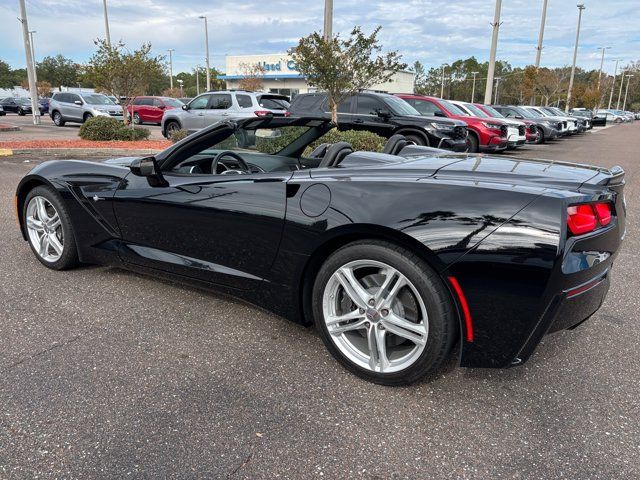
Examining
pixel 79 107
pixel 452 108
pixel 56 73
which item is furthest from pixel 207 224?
pixel 56 73

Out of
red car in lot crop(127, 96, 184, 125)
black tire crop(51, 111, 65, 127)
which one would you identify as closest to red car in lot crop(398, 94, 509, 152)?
red car in lot crop(127, 96, 184, 125)

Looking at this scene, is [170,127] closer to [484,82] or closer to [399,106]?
[399,106]

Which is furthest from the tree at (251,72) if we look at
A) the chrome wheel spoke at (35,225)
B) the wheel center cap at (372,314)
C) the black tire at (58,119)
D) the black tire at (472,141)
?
the wheel center cap at (372,314)

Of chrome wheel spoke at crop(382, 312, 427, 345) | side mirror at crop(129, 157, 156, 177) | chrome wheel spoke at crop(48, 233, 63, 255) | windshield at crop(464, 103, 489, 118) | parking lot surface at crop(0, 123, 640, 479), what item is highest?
windshield at crop(464, 103, 489, 118)

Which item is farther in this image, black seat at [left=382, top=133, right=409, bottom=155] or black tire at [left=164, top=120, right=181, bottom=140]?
black tire at [left=164, top=120, right=181, bottom=140]

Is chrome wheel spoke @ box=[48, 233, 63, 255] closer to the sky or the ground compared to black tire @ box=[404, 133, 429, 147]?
closer to the ground

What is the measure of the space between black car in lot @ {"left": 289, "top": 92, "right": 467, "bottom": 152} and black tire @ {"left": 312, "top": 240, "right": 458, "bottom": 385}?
9572mm

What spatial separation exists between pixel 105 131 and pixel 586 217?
1449cm

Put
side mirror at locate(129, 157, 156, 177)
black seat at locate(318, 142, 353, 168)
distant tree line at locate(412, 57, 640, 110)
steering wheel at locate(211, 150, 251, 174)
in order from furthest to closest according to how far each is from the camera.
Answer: distant tree line at locate(412, 57, 640, 110) < steering wheel at locate(211, 150, 251, 174) < side mirror at locate(129, 157, 156, 177) < black seat at locate(318, 142, 353, 168)

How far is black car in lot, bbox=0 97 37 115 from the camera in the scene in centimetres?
3552

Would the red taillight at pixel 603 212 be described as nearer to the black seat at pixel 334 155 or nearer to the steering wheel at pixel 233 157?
the black seat at pixel 334 155

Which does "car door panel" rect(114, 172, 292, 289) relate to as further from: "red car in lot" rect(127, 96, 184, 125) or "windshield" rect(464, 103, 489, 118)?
"red car in lot" rect(127, 96, 184, 125)

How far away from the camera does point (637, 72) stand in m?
100

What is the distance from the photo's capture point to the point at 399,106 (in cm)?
1245
